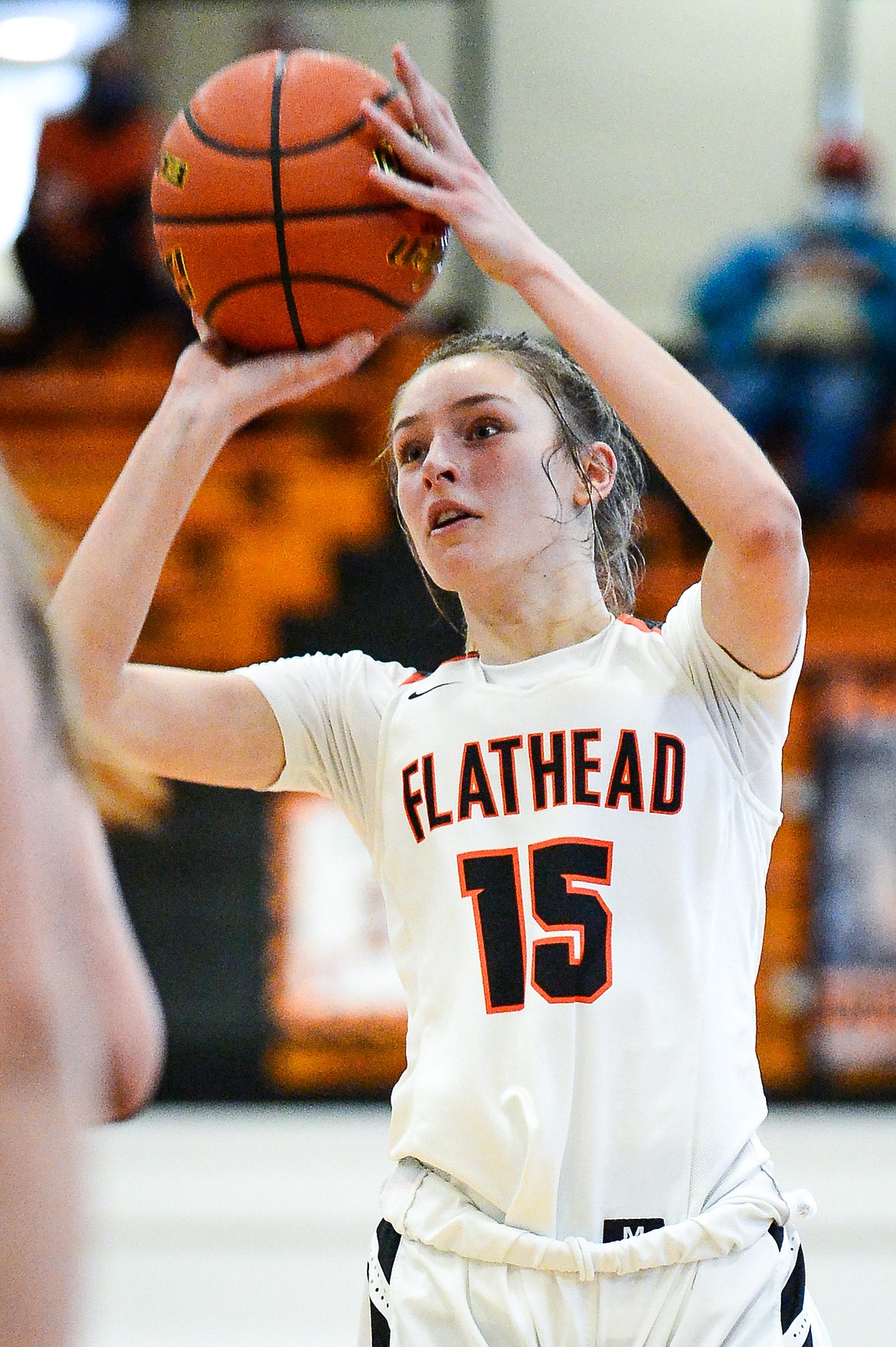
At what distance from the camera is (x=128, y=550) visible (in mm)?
2268

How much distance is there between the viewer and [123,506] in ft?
7.54

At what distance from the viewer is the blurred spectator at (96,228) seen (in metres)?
7.98

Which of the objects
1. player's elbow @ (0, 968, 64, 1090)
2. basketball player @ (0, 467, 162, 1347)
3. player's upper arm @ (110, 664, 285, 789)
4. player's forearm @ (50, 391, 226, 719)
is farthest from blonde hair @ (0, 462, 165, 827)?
player's upper arm @ (110, 664, 285, 789)

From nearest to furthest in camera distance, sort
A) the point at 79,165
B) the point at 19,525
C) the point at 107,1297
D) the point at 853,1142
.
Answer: the point at 19,525 → the point at 107,1297 → the point at 853,1142 → the point at 79,165

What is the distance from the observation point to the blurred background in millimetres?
7379

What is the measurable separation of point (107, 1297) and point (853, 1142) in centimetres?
331

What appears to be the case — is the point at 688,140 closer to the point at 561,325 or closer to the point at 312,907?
the point at 312,907

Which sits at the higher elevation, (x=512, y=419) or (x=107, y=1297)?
(x=512, y=419)

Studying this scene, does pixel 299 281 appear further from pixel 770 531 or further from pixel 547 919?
pixel 547 919

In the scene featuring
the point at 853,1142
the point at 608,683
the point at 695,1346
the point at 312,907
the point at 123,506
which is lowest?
the point at 853,1142

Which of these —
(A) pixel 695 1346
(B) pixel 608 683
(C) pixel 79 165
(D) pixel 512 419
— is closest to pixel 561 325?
(D) pixel 512 419

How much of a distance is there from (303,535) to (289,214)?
5356mm

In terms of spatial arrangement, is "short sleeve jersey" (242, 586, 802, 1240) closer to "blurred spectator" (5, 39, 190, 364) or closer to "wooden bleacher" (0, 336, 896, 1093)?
"wooden bleacher" (0, 336, 896, 1093)

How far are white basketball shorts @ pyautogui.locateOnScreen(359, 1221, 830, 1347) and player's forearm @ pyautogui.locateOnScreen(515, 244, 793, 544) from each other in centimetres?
96
